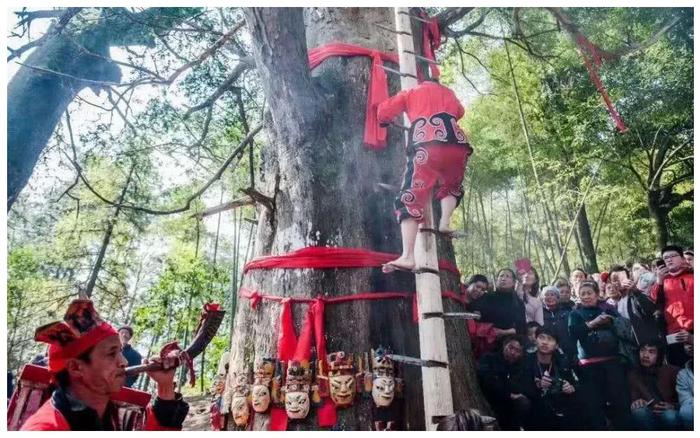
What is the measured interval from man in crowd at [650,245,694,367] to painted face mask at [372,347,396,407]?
1.44 meters

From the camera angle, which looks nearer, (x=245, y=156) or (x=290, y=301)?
(x=290, y=301)

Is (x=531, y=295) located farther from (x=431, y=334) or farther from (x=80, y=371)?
(x=80, y=371)

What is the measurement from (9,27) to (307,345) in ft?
7.23

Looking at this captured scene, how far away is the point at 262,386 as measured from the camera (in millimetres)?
1992

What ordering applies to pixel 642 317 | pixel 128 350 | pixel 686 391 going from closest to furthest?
1. pixel 686 391
2. pixel 128 350
3. pixel 642 317

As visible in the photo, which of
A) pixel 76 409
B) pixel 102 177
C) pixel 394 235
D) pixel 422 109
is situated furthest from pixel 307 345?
pixel 102 177

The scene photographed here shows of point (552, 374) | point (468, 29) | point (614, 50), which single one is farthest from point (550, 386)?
point (468, 29)

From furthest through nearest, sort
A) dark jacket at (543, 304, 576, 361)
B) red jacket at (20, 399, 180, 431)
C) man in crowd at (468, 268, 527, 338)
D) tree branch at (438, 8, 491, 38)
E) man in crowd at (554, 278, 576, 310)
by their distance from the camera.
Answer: tree branch at (438, 8, 491, 38) < man in crowd at (554, 278, 576, 310) < man in crowd at (468, 268, 527, 338) < dark jacket at (543, 304, 576, 361) < red jacket at (20, 399, 180, 431)

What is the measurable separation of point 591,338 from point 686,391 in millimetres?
445

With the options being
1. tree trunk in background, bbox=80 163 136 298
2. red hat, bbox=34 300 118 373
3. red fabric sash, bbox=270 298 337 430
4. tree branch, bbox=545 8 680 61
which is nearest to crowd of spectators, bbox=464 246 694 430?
red fabric sash, bbox=270 298 337 430

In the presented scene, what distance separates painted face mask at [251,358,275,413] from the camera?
1.98m

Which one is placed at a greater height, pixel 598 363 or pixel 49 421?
pixel 598 363

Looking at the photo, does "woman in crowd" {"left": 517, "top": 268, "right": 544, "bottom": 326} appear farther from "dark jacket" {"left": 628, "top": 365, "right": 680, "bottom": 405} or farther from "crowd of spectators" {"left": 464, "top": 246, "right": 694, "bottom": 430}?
"dark jacket" {"left": 628, "top": 365, "right": 680, "bottom": 405}
